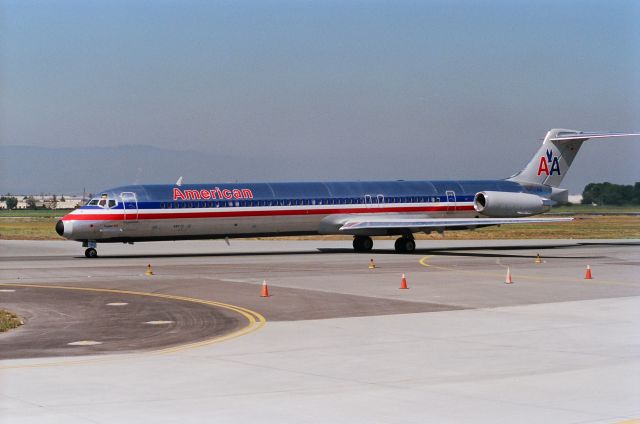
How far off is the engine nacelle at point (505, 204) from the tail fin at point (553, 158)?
2371mm

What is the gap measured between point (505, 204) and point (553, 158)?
6071 mm

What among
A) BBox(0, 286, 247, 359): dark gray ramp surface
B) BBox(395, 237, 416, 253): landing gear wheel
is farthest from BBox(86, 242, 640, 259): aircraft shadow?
BBox(0, 286, 247, 359): dark gray ramp surface

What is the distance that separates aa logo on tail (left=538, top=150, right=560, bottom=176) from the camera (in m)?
56.6

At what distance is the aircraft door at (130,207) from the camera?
149 ft

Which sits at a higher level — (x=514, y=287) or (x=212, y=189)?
(x=212, y=189)

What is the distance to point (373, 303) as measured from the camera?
25.8m

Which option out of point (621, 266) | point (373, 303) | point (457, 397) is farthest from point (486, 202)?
point (457, 397)

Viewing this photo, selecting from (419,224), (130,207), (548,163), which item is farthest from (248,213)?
(548,163)

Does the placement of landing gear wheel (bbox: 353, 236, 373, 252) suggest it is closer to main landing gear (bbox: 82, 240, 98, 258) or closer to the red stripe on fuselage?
the red stripe on fuselage

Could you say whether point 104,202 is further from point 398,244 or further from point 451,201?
point 451,201

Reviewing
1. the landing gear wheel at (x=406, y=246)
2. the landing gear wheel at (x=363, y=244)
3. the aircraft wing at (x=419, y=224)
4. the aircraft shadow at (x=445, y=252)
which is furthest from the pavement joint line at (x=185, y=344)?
the landing gear wheel at (x=406, y=246)

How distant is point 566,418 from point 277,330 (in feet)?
31.3

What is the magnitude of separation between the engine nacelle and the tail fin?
7.78ft

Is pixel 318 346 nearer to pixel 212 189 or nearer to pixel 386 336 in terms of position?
pixel 386 336
